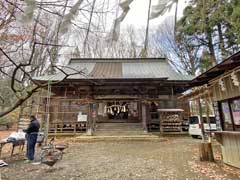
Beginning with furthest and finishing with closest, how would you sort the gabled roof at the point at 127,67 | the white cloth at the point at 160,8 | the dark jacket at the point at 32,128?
1. the gabled roof at the point at 127,67
2. the dark jacket at the point at 32,128
3. the white cloth at the point at 160,8

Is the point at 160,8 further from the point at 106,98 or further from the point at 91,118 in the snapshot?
the point at 106,98

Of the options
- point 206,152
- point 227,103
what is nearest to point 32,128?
point 206,152

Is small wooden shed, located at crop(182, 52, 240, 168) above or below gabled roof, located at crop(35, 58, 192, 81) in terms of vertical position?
below

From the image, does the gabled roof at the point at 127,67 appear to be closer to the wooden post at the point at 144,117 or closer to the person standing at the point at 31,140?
the wooden post at the point at 144,117

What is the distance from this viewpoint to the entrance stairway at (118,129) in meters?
12.7

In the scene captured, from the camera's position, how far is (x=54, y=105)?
13.8 m

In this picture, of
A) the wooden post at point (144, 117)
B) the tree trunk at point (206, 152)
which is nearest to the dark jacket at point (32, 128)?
the tree trunk at point (206, 152)

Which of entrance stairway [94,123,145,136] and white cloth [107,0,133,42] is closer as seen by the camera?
white cloth [107,0,133,42]

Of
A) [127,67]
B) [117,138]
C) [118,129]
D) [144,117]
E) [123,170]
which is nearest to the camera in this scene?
[123,170]

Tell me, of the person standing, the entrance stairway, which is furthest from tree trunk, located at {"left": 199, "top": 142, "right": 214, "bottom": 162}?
the entrance stairway

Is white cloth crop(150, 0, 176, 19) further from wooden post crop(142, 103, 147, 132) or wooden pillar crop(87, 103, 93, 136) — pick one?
wooden post crop(142, 103, 147, 132)

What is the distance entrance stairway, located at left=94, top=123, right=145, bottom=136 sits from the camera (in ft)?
41.7

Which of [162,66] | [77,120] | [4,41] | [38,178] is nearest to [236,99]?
[38,178]

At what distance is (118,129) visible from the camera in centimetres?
1328
